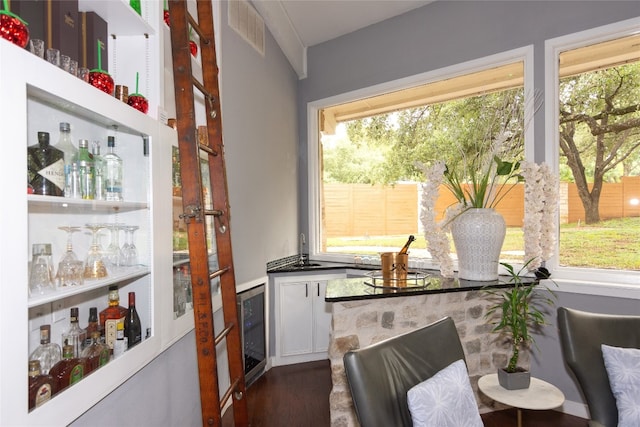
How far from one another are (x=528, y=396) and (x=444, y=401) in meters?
0.79

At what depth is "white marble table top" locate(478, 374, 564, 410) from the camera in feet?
5.74

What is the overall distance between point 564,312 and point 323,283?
2.14 m

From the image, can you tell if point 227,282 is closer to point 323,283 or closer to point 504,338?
point 323,283

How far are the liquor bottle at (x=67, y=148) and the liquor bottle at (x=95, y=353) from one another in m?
0.53

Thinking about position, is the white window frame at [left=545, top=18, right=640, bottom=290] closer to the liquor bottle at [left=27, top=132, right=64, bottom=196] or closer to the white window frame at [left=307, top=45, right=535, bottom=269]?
the white window frame at [left=307, top=45, right=535, bottom=269]

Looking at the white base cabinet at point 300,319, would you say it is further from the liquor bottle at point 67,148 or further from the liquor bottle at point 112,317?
the liquor bottle at point 67,148

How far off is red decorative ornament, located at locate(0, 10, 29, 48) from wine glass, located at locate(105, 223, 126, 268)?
0.71 meters

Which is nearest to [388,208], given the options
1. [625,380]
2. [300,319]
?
[300,319]

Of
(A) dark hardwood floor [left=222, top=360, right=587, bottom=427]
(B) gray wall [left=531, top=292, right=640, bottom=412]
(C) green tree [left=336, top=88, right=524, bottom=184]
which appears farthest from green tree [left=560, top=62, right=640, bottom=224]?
(A) dark hardwood floor [left=222, top=360, right=587, bottom=427]

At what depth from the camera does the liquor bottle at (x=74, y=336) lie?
130 centimetres

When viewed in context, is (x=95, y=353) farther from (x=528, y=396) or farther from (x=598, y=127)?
(x=598, y=127)

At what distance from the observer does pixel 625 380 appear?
1.56 m

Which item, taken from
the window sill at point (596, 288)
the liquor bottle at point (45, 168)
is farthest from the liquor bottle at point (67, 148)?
the window sill at point (596, 288)

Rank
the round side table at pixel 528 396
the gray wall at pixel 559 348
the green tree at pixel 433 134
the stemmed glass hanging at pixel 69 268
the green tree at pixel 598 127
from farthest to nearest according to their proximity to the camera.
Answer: the green tree at pixel 433 134, the green tree at pixel 598 127, the gray wall at pixel 559 348, the round side table at pixel 528 396, the stemmed glass hanging at pixel 69 268
